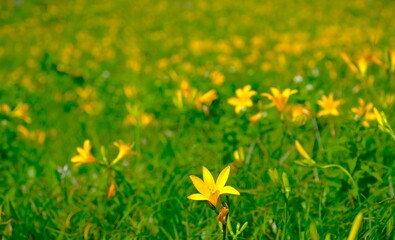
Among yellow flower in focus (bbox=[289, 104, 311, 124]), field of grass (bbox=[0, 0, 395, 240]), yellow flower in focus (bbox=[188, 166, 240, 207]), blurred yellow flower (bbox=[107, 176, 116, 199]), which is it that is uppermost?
yellow flower in focus (bbox=[188, 166, 240, 207])

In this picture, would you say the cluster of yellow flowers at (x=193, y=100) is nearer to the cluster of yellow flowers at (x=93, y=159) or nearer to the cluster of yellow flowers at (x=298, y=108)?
the cluster of yellow flowers at (x=298, y=108)

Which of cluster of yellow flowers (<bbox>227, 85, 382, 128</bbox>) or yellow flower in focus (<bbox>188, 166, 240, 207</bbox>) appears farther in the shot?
cluster of yellow flowers (<bbox>227, 85, 382, 128</bbox>)

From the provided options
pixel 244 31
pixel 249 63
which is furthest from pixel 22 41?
pixel 249 63

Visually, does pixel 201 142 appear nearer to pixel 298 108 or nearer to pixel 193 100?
pixel 193 100

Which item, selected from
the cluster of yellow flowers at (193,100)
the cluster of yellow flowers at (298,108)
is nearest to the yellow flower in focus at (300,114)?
the cluster of yellow flowers at (298,108)

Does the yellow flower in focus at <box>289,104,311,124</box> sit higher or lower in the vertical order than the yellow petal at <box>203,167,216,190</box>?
lower

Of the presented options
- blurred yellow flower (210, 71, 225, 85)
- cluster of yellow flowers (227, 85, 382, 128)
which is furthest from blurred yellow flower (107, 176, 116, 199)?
blurred yellow flower (210, 71, 225, 85)

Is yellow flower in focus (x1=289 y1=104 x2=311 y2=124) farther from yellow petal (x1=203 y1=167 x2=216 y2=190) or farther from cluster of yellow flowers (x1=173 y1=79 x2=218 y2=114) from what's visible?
yellow petal (x1=203 y1=167 x2=216 y2=190)

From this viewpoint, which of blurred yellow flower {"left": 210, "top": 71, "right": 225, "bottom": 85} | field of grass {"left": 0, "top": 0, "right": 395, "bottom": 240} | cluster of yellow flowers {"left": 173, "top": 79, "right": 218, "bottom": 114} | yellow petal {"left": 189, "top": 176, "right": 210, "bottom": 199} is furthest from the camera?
blurred yellow flower {"left": 210, "top": 71, "right": 225, "bottom": 85}

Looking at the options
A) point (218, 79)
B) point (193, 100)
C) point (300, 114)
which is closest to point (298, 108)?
point (300, 114)
